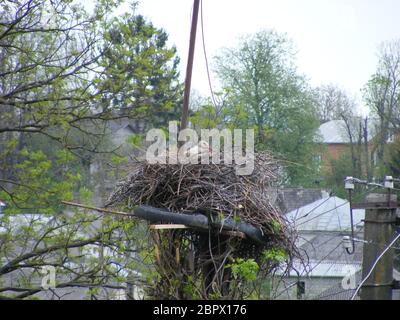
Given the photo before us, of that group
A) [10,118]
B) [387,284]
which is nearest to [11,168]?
[10,118]

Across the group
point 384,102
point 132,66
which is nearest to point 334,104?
point 384,102

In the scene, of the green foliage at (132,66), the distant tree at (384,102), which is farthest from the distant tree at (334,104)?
the green foliage at (132,66)

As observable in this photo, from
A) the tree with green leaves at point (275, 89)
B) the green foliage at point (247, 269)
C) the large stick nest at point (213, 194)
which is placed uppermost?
the tree with green leaves at point (275, 89)

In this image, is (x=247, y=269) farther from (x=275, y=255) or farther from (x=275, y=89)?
(x=275, y=89)

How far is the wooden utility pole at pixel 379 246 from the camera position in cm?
854

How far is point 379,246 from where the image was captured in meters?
8.55

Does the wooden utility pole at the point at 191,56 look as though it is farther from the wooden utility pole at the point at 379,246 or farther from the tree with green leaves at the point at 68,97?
the tree with green leaves at the point at 68,97

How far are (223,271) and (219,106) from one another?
4.21 meters

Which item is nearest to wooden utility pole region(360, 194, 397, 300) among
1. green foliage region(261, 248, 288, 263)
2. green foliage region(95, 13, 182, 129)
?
green foliage region(261, 248, 288, 263)

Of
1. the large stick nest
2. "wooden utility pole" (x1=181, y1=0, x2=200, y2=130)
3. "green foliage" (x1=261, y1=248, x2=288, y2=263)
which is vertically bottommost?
"green foliage" (x1=261, y1=248, x2=288, y2=263)

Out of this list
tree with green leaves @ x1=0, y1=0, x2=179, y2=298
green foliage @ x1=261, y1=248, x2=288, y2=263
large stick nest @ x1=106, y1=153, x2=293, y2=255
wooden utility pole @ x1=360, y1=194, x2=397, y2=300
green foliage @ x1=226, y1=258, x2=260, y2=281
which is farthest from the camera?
tree with green leaves @ x1=0, y1=0, x2=179, y2=298

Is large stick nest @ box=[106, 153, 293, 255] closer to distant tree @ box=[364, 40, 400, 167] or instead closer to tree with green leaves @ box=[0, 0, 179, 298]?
tree with green leaves @ box=[0, 0, 179, 298]

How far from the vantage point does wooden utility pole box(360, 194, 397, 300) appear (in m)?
8.54

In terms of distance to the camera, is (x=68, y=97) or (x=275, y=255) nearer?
(x=275, y=255)
